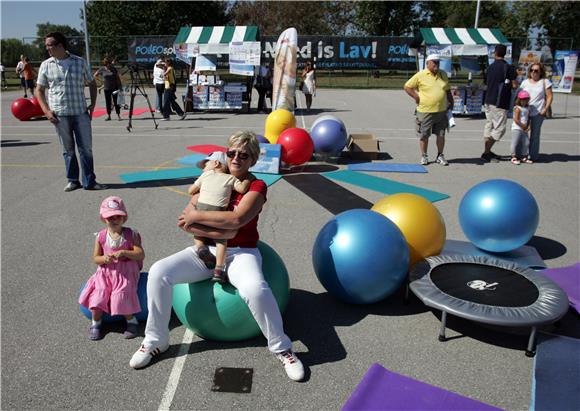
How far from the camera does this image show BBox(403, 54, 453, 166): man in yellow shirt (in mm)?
→ 8852

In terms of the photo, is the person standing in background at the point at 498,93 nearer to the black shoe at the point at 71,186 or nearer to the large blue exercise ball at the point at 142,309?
the black shoe at the point at 71,186

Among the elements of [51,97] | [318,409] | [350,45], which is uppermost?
[350,45]

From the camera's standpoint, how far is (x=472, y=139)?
13.4 metres

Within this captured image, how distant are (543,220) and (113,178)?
7.06 metres

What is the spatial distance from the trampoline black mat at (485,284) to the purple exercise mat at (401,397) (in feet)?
2.75

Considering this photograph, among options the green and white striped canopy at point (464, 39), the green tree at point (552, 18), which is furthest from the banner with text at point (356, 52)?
the green tree at point (552, 18)

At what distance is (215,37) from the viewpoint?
1950cm

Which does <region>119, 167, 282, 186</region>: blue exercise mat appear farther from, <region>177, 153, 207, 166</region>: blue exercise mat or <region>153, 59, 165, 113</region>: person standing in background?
<region>153, 59, 165, 113</region>: person standing in background

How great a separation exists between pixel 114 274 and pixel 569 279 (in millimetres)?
4108

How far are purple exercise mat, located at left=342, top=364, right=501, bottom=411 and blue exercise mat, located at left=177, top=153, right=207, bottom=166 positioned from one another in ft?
24.0

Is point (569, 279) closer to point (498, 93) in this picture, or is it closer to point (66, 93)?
point (498, 93)

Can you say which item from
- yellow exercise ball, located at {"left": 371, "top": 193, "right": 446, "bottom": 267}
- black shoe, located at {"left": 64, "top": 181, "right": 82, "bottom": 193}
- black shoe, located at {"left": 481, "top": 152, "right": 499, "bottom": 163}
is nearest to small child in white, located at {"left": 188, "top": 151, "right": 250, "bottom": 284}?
yellow exercise ball, located at {"left": 371, "top": 193, "right": 446, "bottom": 267}

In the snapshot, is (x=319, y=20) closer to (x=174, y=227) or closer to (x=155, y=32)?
(x=155, y=32)

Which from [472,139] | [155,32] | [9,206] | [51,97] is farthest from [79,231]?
[155,32]
